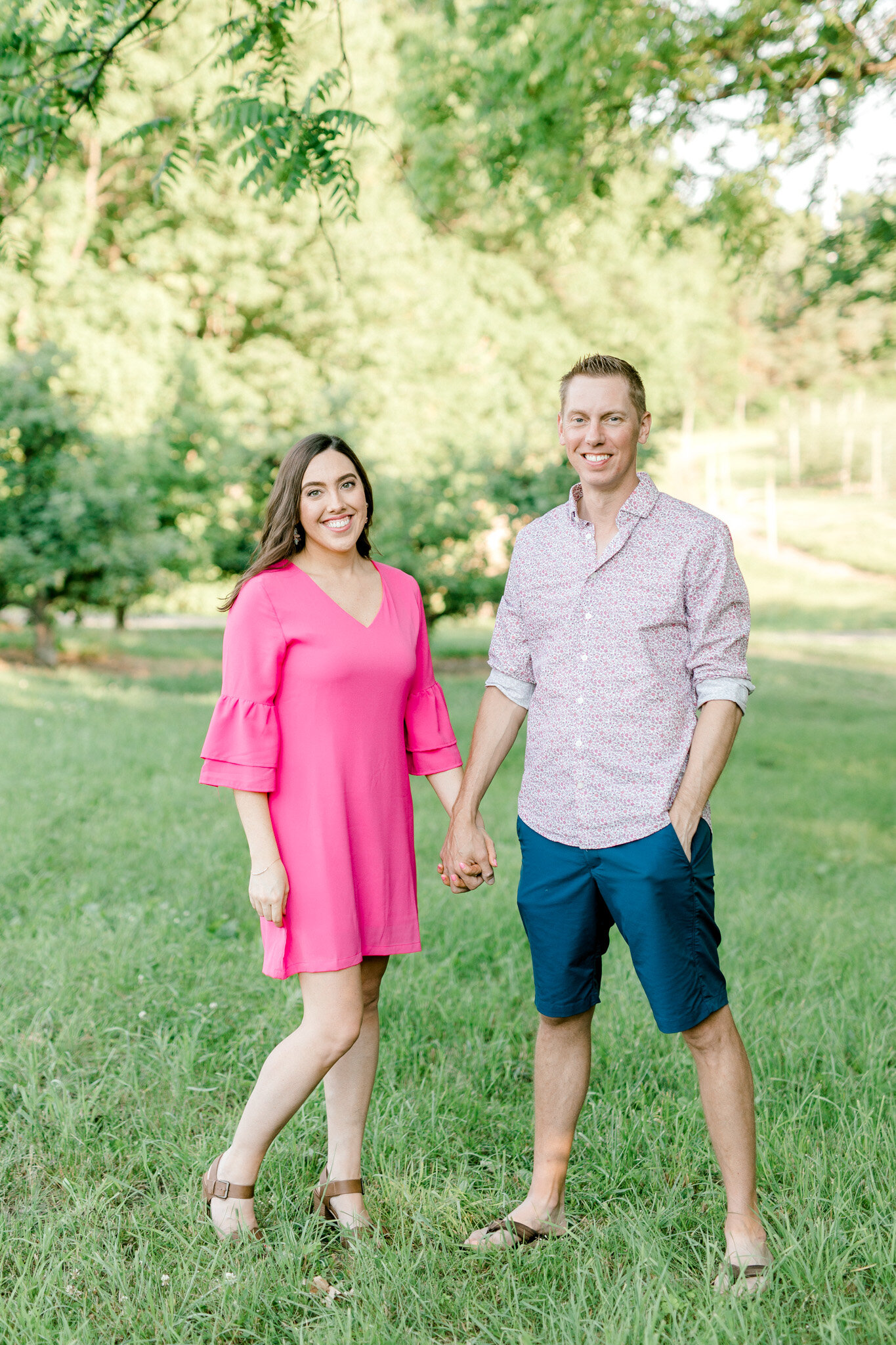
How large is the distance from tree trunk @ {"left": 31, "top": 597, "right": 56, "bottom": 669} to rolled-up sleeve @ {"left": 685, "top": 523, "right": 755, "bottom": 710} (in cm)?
1264

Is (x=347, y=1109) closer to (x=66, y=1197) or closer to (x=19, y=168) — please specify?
(x=66, y=1197)

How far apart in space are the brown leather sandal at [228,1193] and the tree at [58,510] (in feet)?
36.2

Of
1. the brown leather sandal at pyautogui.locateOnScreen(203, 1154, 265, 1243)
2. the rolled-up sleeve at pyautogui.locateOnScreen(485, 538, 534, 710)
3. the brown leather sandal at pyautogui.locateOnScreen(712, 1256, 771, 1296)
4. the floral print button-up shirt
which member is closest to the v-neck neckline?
the rolled-up sleeve at pyautogui.locateOnScreen(485, 538, 534, 710)

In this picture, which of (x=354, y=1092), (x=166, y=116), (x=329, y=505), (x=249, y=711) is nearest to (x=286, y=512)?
(x=329, y=505)

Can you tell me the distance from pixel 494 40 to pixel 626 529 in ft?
19.3

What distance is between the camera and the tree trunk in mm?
13680

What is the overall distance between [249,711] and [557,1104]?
4.25 feet

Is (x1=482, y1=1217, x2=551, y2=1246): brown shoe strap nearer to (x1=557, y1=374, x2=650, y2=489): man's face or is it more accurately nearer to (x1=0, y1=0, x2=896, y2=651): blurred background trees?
(x1=557, y1=374, x2=650, y2=489): man's face

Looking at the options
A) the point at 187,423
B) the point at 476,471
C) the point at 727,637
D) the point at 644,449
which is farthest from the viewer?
the point at 187,423

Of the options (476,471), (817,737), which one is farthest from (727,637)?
(476,471)

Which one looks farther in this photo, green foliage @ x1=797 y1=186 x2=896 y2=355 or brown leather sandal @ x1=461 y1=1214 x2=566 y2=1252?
green foliage @ x1=797 y1=186 x2=896 y2=355

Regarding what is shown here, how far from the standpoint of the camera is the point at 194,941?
172 inches

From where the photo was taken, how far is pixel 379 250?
24297 mm

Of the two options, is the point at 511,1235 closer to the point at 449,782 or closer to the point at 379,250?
the point at 449,782
